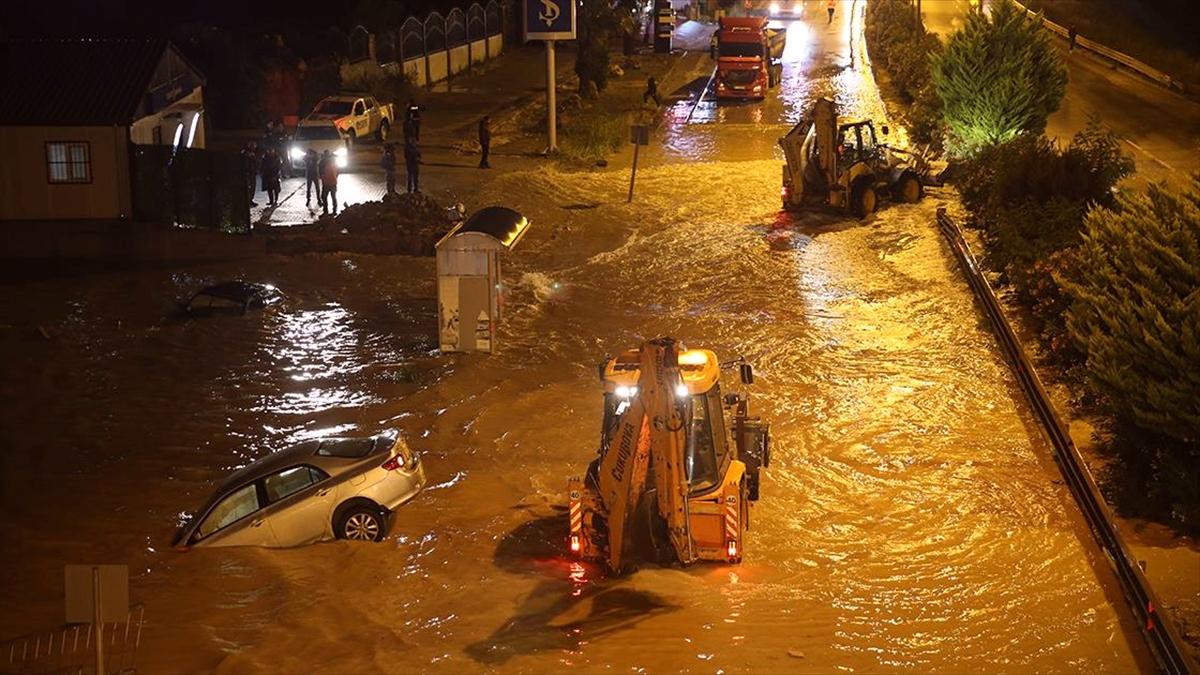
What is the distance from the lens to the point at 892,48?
196ft

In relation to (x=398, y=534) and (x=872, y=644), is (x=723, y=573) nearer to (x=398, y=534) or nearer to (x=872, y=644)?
(x=872, y=644)

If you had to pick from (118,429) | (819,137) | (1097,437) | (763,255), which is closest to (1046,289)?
(1097,437)

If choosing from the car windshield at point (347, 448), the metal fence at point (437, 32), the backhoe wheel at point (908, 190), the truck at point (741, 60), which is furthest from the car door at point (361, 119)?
the car windshield at point (347, 448)

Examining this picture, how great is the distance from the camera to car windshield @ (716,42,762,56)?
174ft

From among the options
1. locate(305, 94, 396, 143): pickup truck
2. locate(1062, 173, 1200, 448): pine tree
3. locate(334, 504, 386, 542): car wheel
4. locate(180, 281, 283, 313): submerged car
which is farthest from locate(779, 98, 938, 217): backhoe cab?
locate(334, 504, 386, 542): car wheel

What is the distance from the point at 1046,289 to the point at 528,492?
11839 millimetres

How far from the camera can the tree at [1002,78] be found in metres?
37.9

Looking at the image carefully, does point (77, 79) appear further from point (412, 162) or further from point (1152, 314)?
point (1152, 314)

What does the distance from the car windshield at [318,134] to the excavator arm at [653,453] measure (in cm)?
2796

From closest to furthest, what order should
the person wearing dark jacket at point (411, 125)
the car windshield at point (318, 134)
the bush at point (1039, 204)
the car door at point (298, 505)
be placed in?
the car door at point (298, 505)
the bush at point (1039, 204)
the person wearing dark jacket at point (411, 125)
the car windshield at point (318, 134)

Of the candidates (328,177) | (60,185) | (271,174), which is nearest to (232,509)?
(328,177)

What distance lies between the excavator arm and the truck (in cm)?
3946

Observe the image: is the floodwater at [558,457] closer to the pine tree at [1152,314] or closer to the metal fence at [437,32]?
the pine tree at [1152,314]

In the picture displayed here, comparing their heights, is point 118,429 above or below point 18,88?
below
